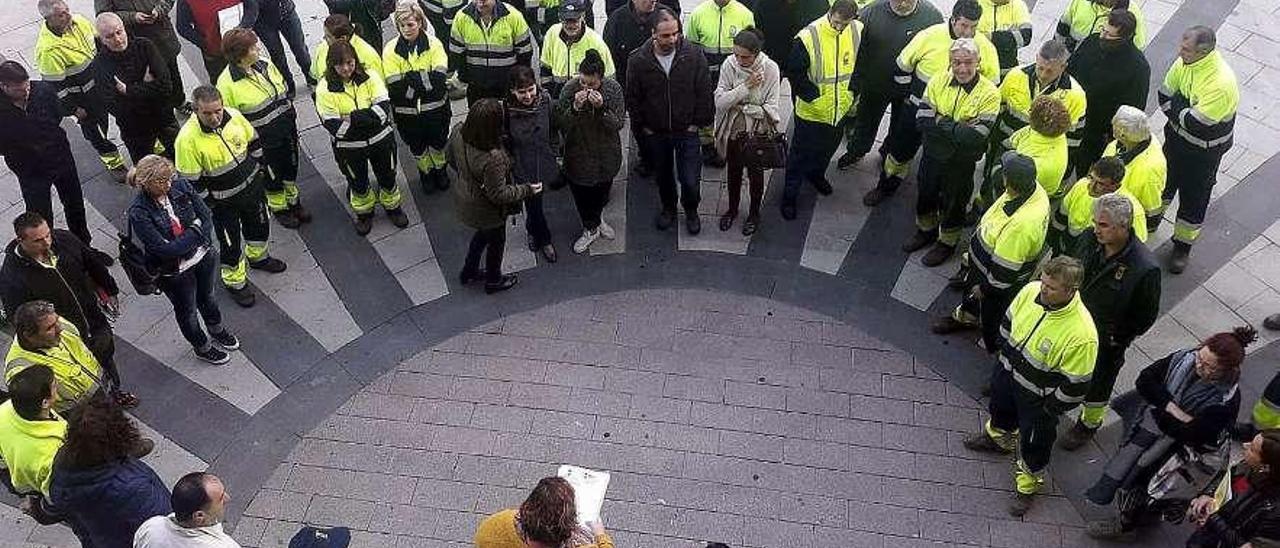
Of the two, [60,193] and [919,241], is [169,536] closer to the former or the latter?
[60,193]

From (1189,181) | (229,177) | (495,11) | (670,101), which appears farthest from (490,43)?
(1189,181)

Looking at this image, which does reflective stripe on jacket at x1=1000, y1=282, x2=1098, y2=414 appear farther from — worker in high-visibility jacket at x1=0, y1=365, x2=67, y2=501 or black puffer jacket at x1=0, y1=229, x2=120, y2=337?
black puffer jacket at x1=0, y1=229, x2=120, y2=337

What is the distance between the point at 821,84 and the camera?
7.74 meters

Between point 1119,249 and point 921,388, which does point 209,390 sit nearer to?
point 921,388

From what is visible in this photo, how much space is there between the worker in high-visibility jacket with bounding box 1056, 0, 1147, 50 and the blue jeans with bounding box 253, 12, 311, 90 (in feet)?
22.4

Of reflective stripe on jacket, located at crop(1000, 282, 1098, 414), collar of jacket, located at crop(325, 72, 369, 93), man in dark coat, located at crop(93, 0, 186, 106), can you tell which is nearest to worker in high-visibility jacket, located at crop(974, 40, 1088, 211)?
reflective stripe on jacket, located at crop(1000, 282, 1098, 414)

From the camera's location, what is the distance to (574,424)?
6773 millimetres

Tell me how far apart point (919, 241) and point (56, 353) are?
19.6ft

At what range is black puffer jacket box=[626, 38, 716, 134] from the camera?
24.1 ft

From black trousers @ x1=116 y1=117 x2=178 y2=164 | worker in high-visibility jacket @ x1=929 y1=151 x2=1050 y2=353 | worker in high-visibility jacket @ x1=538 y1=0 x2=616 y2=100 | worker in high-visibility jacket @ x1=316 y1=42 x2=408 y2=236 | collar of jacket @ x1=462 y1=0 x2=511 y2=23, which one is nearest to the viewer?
worker in high-visibility jacket @ x1=929 y1=151 x2=1050 y2=353

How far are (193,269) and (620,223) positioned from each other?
3280mm

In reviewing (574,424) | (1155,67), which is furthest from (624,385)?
(1155,67)

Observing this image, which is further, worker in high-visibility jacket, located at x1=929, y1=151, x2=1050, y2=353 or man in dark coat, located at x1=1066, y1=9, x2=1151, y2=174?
man in dark coat, located at x1=1066, y1=9, x2=1151, y2=174

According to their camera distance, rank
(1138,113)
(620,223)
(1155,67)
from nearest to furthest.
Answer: (1138,113)
(620,223)
(1155,67)
